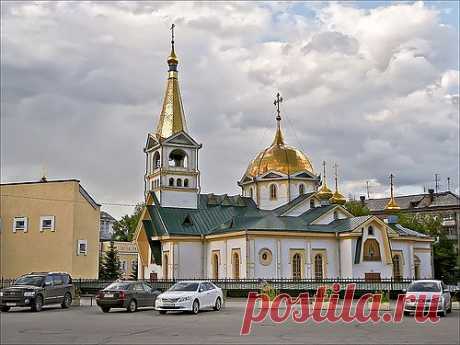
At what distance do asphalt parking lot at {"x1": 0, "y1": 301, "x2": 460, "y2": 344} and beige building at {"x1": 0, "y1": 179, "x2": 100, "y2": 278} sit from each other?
19231 millimetres

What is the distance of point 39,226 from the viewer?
41438 mm

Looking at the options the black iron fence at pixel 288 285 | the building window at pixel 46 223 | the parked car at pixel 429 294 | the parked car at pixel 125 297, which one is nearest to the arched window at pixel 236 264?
the black iron fence at pixel 288 285

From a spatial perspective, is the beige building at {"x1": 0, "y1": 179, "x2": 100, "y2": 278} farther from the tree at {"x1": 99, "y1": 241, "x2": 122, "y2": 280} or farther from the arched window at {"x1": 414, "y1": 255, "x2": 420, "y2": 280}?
the arched window at {"x1": 414, "y1": 255, "x2": 420, "y2": 280}

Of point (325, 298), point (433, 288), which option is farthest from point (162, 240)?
point (433, 288)

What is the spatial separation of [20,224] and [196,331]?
2820 centimetres

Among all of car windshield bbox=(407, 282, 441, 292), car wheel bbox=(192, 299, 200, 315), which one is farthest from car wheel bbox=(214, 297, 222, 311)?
car windshield bbox=(407, 282, 441, 292)

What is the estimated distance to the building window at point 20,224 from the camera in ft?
137

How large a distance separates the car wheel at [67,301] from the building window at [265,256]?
18.3 m

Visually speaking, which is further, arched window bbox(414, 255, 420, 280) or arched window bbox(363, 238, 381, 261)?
arched window bbox(414, 255, 420, 280)

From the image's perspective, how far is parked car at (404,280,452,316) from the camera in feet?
77.4

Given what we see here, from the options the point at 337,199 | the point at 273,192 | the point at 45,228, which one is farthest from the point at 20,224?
the point at 337,199

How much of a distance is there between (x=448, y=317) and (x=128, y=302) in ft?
Result: 39.6

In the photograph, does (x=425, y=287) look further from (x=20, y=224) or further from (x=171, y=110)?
(x=171, y=110)

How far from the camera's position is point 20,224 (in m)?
41.9
